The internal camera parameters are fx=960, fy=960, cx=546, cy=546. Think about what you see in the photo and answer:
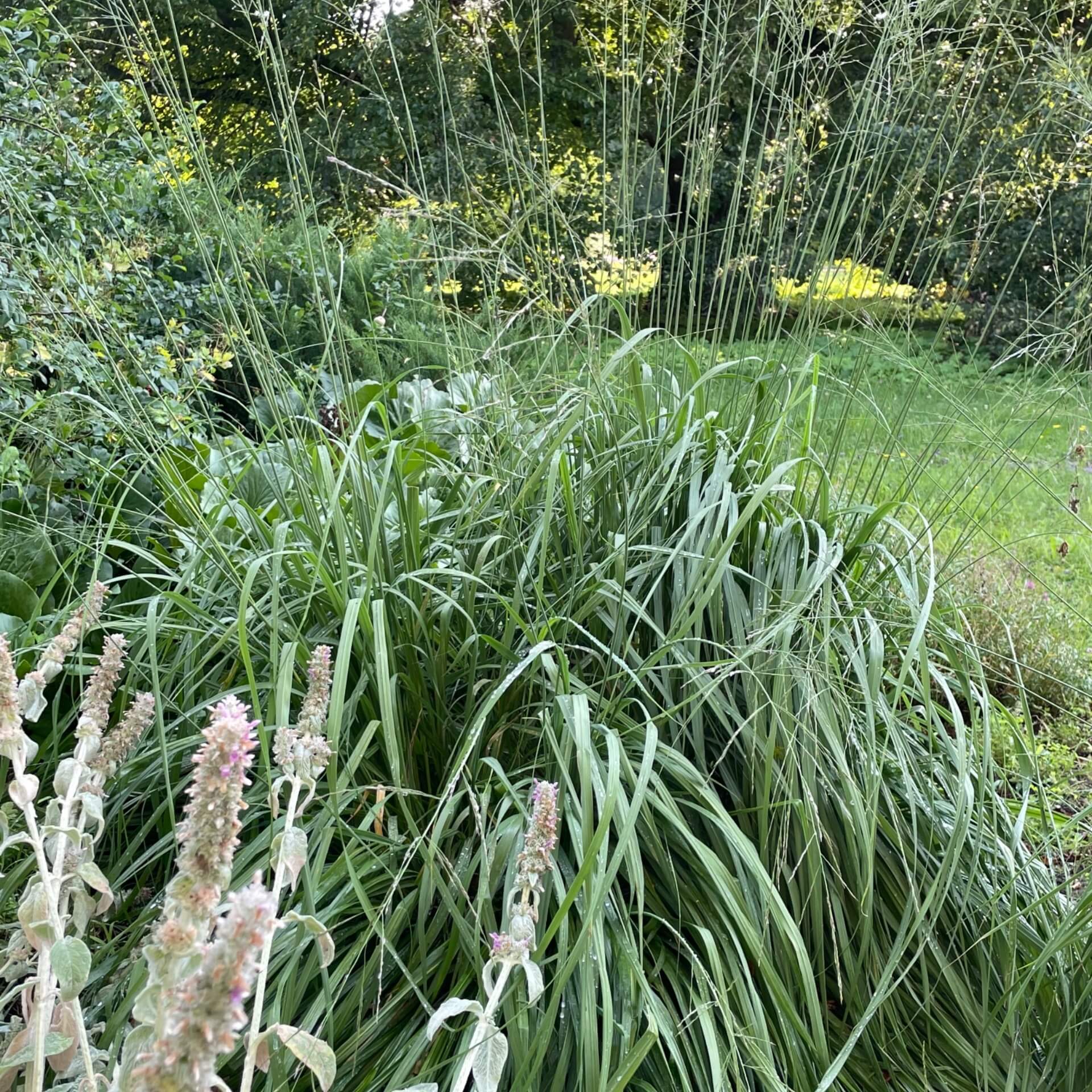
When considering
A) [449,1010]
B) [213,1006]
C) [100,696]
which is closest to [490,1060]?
[449,1010]

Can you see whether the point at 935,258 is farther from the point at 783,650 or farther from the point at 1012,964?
the point at 1012,964

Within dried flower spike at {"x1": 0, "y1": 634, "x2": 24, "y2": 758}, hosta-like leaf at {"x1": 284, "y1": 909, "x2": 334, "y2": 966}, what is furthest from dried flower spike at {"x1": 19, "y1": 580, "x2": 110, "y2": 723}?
hosta-like leaf at {"x1": 284, "y1": 909, "x2": 334, "y2": 966}

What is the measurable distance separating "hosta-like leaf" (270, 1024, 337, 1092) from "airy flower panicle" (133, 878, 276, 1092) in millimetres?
297

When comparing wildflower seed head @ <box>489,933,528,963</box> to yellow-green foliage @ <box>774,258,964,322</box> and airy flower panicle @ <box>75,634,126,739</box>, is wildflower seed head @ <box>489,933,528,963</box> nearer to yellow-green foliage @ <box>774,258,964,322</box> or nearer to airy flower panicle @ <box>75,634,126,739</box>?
airy flower panicle @ <box>75,634,126,739</box>

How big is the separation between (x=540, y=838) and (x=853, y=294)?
168cm

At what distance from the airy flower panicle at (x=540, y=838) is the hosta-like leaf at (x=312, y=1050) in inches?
9.1

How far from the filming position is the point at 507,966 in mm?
940

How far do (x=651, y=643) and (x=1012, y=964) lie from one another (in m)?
0.73

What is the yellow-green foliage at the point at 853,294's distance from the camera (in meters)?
2.00

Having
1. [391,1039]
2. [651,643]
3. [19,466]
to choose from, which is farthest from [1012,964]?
[19,466]

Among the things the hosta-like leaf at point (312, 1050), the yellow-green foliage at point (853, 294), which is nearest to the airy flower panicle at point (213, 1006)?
the hosta-like leaf at point (312, 1050)

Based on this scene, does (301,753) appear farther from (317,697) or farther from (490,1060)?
(490,1060)

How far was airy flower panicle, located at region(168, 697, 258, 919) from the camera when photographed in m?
0.67

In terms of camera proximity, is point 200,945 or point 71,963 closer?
point 200,945
